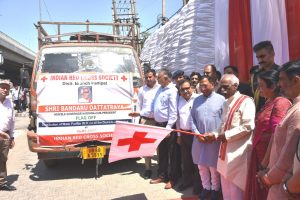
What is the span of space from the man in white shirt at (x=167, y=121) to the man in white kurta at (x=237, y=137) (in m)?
1.48

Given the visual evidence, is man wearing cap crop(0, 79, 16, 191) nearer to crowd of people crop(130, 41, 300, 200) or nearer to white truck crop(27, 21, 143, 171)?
white truck crop(27, 21, 143, 171)

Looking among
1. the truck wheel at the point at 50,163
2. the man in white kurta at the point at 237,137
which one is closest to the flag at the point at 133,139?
the man in white kurta at the point at 237,137

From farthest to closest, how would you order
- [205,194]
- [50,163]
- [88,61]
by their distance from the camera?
[50,163] < [88,61] < [205,194]

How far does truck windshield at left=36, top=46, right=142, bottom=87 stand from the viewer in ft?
20.1

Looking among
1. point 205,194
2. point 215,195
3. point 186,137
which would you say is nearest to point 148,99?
point 186,137

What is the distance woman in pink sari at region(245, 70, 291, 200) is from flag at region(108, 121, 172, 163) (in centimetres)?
104

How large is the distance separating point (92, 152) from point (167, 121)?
4.29 ft

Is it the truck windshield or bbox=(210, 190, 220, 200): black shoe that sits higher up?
the truck windshield

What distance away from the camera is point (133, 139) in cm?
387

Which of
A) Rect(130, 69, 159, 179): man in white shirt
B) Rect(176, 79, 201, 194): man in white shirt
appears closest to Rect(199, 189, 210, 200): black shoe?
Rect(176, 79, 201, 194): man in white shirt

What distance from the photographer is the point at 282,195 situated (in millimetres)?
2211

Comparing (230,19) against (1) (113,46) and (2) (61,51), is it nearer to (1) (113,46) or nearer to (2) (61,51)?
(1) (113,46)

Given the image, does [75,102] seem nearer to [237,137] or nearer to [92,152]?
[92,152]

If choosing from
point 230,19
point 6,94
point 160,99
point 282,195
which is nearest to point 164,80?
point 160,99
